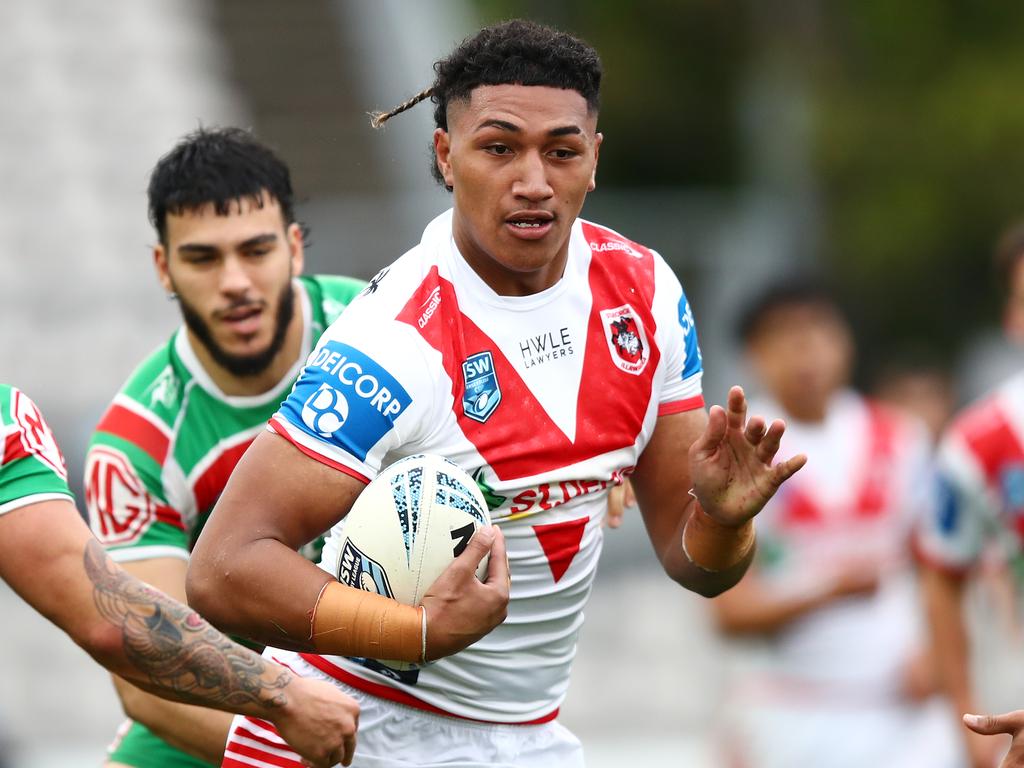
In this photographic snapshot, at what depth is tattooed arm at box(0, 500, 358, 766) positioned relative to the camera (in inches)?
159

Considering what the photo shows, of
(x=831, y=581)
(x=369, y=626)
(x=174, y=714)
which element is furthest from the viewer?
(x=831, y=581)

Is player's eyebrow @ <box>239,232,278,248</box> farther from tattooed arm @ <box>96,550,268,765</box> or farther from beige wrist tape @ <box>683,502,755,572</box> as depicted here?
beige wrist tape @ <box>683,502,755,572</box>

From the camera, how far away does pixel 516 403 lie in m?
4.38

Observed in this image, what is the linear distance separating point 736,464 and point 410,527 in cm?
84

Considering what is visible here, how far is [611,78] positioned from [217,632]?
1991 centimetres

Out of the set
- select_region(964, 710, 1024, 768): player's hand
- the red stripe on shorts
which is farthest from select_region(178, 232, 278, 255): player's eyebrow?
select_region(964, 710, 1024, 768): player's hand

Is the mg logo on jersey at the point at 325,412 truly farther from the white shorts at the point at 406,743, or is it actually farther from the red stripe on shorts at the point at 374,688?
the white shorts at the point at 406,743

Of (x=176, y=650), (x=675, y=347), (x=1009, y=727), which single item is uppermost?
(x=675, y=347)

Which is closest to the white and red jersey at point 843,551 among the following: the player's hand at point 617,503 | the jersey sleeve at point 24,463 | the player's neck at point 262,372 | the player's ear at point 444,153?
the player's hand at point 617,503

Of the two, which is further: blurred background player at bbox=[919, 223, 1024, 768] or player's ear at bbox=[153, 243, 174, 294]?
blurred background player at bbox=[919, 223, 1024, 768]

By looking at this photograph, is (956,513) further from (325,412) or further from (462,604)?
(325,412)

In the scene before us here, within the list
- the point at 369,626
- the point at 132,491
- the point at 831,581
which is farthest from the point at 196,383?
the point at 831,581

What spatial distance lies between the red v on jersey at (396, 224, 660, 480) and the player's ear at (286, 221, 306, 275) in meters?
1.26

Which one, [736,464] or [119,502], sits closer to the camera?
[736,464]
